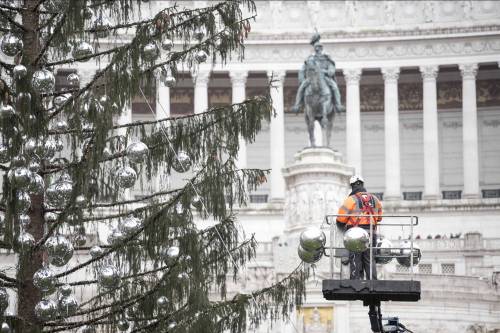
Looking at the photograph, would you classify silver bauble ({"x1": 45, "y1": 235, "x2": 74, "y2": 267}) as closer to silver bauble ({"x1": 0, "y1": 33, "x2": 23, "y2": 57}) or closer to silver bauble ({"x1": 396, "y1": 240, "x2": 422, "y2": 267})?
silver bauble ({"x1": 0, "y1": 33, "x2": 23, "y2": 57})

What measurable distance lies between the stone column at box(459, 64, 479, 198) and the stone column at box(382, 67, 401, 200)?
402 cm

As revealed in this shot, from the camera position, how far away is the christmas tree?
1862 centimetres

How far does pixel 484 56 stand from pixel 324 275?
137 feet

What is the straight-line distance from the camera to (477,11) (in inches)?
3164

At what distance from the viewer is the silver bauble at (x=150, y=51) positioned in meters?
19.1

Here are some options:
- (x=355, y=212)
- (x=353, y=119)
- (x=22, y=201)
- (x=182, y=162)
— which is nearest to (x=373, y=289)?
(x=355, y=212)

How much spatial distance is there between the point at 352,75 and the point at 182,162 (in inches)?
2422

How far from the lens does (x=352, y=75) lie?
8038 centimetres

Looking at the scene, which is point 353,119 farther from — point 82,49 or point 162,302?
point 162,302

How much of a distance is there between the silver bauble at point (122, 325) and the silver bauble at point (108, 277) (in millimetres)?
719

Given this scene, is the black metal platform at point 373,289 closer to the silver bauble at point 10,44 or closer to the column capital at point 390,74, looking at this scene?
the silver bauble at point 10,44

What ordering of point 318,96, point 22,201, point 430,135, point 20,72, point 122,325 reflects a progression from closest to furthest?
point 22,201 → point 20,72 → point 122,325 → point 318,96 → point 430,135

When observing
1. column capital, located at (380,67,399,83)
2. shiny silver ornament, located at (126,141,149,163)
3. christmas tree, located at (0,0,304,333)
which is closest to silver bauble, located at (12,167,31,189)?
christmas tree, located at (0,0,304,333)

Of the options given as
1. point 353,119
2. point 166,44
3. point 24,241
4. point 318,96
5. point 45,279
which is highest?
point 353,119
